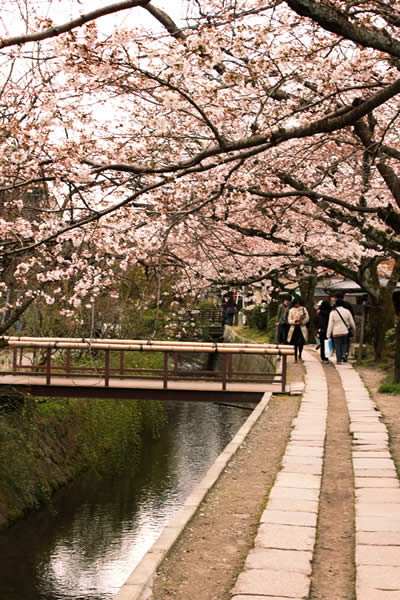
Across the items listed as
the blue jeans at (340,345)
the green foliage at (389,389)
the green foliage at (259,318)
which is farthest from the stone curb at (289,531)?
the green foliage at (259,318)

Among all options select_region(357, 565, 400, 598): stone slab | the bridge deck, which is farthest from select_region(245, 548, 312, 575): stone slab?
the bridge deck

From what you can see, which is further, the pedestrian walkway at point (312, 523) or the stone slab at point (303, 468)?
the stone slab at point (303, 468)

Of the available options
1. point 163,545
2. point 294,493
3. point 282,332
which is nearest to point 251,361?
point 282,332

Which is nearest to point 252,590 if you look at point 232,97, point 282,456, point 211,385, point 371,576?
point 371,576

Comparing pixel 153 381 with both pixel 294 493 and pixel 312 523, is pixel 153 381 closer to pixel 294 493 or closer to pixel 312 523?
pixel 294 493

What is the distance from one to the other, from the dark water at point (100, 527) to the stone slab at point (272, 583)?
4.75m

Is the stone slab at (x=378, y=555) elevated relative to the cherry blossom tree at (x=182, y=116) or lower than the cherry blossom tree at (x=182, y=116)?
lower

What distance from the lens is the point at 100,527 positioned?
10.6 meters

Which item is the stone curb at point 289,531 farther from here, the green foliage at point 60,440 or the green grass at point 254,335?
the green grass at point 254,335

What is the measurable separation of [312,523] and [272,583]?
1.20 meters

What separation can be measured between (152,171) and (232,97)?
12.5ft

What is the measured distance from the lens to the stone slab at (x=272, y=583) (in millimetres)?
3662

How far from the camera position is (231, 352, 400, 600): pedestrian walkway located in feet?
12.4

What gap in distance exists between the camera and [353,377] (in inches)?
539
